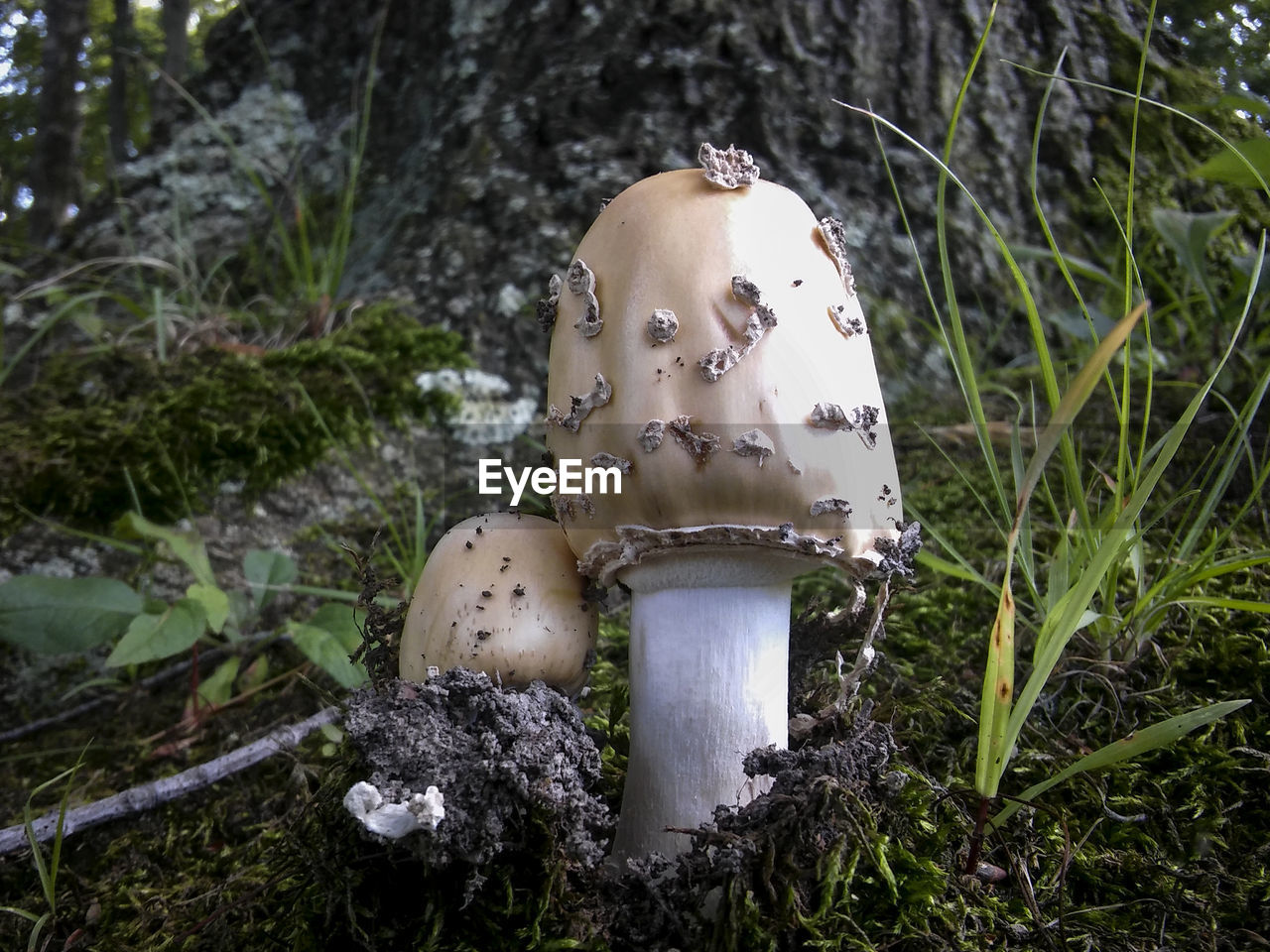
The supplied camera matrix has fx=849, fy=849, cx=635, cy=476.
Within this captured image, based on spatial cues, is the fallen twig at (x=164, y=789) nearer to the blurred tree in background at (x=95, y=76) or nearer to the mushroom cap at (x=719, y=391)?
the mushroom cap at (x=719, y=391)

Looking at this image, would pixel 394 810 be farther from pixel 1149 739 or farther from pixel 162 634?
pixel 1149 739

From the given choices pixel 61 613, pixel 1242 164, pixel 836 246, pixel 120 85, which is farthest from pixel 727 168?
pixel 120 85

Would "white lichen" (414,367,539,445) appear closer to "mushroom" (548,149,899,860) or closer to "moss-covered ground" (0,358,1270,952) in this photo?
"moss-covered ground" (0,358,1270,952)

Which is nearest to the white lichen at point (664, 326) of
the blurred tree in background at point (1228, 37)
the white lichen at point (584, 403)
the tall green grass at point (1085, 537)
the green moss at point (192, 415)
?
the white lichen at point (584, 403)

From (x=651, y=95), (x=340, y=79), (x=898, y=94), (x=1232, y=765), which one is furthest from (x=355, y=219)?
(x=1232, y=765)

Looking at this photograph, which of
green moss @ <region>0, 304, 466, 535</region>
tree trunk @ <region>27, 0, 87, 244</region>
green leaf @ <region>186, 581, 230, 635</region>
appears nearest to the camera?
green leaf @ <region>186, 581, 230, 635</region>

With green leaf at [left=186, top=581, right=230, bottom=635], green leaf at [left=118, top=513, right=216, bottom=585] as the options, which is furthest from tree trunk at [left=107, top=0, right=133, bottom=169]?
green leaf at [left=186, top=581, right=230, bottom=635]

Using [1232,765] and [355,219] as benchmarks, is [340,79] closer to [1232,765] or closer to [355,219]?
[355,219]
